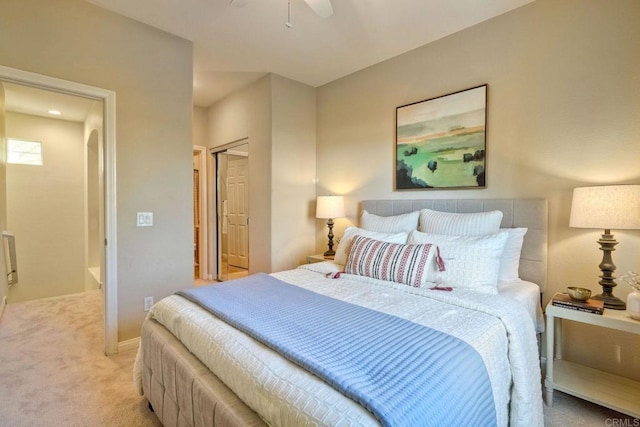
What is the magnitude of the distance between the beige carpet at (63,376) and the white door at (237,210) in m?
2.43

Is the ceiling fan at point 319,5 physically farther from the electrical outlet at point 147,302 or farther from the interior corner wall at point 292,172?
the electrical outlet at point 147,302

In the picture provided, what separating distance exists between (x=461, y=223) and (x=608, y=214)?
0.82 meters

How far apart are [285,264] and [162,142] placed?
1870 millimetres

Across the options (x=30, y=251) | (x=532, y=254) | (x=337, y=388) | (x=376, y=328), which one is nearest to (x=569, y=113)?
(x=532, y=254)

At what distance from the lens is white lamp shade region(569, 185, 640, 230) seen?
1.64 m

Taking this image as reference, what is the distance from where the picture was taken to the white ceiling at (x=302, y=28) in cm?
228

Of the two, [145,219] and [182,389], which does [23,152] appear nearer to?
[145,219]

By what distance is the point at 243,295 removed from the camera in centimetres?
179

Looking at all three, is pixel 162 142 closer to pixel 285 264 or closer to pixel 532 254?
pixel 285 264

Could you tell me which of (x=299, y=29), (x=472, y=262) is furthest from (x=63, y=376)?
(x=299, y=29)

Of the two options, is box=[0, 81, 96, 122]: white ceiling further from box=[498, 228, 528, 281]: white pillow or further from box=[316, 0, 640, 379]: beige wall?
box=[498, 228, 528, 281]: white pillow

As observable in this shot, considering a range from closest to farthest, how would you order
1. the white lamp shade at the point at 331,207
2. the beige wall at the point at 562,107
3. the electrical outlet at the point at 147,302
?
1. the beige wall at the point at 562,107
2. the electrical outlet at the point at 147,302
3. the white lamp shade at the point at 331,207

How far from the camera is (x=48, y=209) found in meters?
4.61

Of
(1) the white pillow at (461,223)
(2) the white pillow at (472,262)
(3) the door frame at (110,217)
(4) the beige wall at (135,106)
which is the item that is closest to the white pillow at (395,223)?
(1) the white pillow at (461,223)
